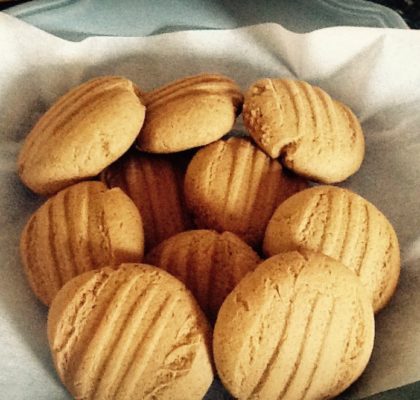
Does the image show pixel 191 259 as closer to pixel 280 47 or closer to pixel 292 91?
pixel 292 91

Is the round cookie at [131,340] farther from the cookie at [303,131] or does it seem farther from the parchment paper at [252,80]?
the cookie at [303,131]

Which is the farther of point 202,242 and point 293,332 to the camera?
point 202,242

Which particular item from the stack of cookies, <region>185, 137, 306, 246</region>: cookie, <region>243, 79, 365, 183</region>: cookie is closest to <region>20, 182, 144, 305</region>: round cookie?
the stack of cookies

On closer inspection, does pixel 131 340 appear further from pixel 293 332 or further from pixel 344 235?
pixel 344 235

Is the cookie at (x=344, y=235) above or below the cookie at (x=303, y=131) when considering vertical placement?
below

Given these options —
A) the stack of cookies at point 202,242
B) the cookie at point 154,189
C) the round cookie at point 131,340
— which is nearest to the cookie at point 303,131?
the stack of cookies at point 202,242

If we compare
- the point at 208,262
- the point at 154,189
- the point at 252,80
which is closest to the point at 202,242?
the point at 208,262

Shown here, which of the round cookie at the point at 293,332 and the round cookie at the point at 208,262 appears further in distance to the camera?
the round cookie at the point at 208,262
